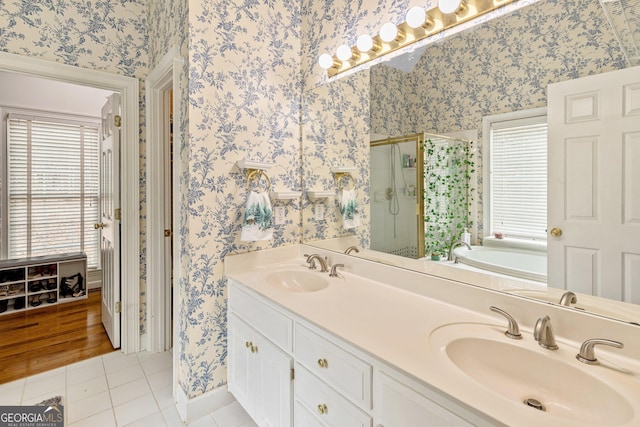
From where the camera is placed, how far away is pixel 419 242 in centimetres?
141

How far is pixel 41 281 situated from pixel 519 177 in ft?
14.5

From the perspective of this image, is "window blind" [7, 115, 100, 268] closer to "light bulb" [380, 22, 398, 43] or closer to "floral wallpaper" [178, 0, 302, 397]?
"floral wallpaper" [178, 0, 302, 397]

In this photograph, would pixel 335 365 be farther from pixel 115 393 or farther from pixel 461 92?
pixel 115 393

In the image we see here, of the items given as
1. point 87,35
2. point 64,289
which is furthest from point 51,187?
point 87,35

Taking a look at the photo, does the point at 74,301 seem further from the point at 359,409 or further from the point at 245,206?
the point at 359,409

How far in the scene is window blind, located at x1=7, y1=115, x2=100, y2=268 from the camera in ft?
11.3

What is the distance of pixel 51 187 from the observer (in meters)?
3.64

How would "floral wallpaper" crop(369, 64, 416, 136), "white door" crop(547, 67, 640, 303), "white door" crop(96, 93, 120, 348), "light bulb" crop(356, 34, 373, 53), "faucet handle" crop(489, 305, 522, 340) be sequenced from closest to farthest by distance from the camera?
"white door" crop(547, 67, 640, 303) < "faucet handle" crop(489, 305, 522, 340) < "floral wallpaper" crop(369, 64, 416, 136) < "light bulb" crop(356, 34, 373, 53) < "white door" crop(96, 93, 120, 348)

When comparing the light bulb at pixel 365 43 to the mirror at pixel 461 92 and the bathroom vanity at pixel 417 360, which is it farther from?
the bathroom vanity at pixel 417 360

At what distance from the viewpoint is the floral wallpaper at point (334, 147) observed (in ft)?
5.72

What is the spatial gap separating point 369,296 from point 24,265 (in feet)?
12.2

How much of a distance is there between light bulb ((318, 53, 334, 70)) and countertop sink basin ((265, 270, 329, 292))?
1.20m

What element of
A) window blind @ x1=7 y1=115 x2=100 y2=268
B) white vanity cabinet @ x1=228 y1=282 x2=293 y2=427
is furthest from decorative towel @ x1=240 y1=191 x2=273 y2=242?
window blind @ x1=7 y1=115 x2=100 y2=268

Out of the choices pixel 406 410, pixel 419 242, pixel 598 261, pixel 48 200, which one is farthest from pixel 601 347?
pixel 48 200
